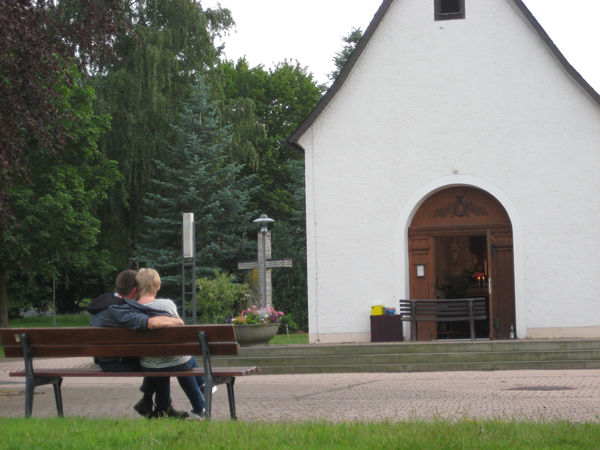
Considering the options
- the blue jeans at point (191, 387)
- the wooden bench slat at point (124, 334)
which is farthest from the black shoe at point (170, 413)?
the wooden bench slat at point (124, 334)

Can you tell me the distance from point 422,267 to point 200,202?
15.1m

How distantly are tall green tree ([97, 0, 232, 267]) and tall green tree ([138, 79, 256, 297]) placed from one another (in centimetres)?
108

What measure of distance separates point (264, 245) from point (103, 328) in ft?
50.0

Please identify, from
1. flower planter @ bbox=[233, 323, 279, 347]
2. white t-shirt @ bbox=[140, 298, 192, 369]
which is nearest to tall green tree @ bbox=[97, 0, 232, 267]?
flower planter @ bbox=[233, 323, 279, 347]

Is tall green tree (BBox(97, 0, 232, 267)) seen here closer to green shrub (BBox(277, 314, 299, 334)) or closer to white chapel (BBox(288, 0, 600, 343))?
green shrub (BBox(277, 314, 299, 334))

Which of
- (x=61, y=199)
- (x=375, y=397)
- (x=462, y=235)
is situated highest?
(x=61, y=199)

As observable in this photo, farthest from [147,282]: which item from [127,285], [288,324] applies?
[288,324]

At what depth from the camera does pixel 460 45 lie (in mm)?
20250

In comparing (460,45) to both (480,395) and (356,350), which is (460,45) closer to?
(356,350)

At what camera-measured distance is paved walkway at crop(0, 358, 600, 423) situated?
8.81 m

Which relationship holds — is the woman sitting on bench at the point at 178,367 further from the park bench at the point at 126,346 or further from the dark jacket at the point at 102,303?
the dark jacket at the point at 102,303

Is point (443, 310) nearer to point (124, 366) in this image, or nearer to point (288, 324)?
point (124, 366)

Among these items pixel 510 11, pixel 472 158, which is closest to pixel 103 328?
pixel 472 158

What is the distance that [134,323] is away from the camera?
8.26 m
